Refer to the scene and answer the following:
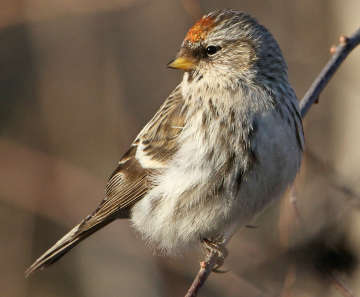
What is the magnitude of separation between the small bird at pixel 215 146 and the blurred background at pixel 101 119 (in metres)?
0.27

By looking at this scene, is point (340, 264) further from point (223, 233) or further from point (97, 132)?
point (97, 132)

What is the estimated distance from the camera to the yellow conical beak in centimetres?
266

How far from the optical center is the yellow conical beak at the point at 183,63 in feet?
8.71

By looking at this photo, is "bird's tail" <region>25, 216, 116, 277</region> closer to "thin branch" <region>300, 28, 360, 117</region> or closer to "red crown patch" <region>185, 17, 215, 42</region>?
"red crown patch" <region>185, 17, 215, 42</region>

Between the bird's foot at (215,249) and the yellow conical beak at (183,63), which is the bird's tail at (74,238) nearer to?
the bird's foot at (215,249)

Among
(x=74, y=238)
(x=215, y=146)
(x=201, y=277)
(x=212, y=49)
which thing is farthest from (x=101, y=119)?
(x=201, y=277)

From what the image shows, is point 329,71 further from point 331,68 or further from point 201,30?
point 201,30

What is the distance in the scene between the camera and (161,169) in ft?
9.11

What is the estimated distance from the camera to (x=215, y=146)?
2482 millimetres

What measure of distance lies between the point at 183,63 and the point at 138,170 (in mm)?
585

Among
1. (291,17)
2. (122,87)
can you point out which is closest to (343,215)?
(122,87)

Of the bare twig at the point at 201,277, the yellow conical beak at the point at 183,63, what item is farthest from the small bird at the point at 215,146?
the bare twig at the point at 201,277

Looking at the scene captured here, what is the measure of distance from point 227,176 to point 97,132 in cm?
325

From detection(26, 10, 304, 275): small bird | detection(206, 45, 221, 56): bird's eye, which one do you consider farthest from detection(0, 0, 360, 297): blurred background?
detection(206, 45, 221, 56): bird's eye
